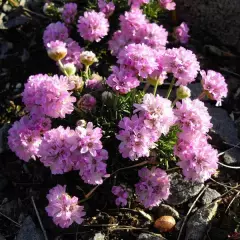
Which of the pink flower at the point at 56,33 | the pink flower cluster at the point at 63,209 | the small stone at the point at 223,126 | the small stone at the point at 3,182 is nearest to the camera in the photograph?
the pink flower cluster at the point at 63,209

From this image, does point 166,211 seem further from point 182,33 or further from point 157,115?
point 182,33

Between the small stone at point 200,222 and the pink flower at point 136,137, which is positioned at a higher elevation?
the pink flower at point 136,137

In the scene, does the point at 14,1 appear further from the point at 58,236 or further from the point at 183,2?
the point at 58,236

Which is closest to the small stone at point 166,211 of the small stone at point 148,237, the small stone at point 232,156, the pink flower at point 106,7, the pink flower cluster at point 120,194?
the small stone at point 148,237

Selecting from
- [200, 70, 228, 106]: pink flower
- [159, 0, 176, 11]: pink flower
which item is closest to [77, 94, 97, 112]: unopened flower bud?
[200, 70, 228, 106]: pink flower

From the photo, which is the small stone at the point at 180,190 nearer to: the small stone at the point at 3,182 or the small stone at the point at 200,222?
the small stone at the point at 200,222

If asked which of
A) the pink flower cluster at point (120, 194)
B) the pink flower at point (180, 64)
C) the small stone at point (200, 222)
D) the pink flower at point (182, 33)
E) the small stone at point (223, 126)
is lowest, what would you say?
the small stone at point (200, 222)

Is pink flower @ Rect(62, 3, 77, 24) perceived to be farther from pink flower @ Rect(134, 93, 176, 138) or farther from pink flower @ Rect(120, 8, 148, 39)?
pink flower @ Rect(134, 93, 176, 138)
